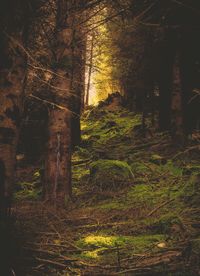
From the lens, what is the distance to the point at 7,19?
414cm

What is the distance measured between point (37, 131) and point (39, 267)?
1197cm

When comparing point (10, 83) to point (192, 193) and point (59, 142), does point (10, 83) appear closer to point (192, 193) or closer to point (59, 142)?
point (192, 193)

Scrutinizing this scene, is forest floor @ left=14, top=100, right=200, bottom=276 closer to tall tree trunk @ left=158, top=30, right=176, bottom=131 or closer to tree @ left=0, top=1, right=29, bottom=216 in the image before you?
tree @ left=0, top=1, right=29, bottom=216

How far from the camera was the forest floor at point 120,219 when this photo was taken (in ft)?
13.0

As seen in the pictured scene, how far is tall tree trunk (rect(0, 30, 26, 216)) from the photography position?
4.14 metres

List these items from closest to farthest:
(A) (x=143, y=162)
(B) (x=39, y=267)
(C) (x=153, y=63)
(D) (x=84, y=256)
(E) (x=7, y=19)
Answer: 1. (B) (x=39, y=267)
2. (E) (x=7, y=19)
3. (D) (x=84, y=256)
4. (A) (x=143, y=162)
5. (C) (x=153, y=63)

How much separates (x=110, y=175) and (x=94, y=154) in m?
4.07

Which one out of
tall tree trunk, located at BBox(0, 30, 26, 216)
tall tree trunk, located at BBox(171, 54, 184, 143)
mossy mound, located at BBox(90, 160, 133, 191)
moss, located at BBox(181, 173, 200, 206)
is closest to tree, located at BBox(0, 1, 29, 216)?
tall tree trunk, located at BBox(0, 30, 26, 216)

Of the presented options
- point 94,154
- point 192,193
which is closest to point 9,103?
point 192,193

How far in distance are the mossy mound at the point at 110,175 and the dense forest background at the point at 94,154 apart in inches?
1.1

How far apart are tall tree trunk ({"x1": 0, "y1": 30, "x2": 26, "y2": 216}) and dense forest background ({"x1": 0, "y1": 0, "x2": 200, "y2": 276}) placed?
11mm

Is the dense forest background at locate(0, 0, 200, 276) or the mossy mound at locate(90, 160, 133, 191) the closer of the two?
the dense forest background at locate(0, 0, 200, 276)

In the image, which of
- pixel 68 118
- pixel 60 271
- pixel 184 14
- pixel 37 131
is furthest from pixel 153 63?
pixel 60 271

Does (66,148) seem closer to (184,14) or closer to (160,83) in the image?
(184,14)
